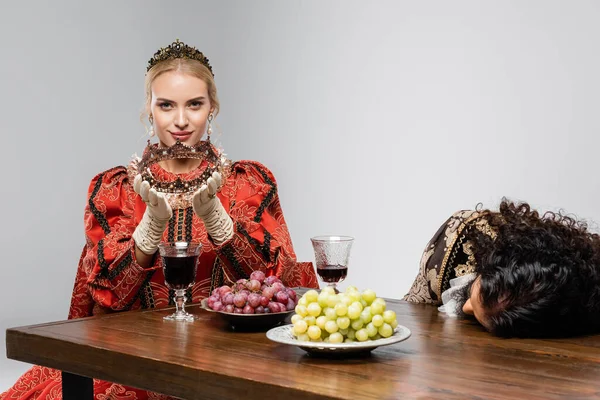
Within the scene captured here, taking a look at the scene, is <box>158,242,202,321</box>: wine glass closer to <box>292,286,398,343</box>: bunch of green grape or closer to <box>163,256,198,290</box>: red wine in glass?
<box>163,256,198,290</box>: red wine in glass

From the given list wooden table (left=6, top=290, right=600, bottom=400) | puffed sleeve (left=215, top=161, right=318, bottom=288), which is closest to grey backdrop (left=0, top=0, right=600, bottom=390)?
puffed sleeve (left=215, top=161, right=318, bottom=288)

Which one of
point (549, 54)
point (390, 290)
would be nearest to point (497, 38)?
point (549, 54)

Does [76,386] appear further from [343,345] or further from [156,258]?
[343,345]

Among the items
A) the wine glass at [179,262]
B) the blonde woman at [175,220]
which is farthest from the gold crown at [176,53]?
the wine glass at [179,262]

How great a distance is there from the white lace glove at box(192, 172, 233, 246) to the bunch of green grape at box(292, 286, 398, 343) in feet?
2.39

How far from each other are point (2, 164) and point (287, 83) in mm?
1900

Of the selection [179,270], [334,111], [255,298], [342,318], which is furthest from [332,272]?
[334,111]

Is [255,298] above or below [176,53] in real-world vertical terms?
below

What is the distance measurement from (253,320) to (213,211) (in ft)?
1.90

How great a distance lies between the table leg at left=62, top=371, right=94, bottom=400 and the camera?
2.05m

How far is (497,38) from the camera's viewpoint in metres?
4.68

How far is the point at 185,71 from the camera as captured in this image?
2.85m

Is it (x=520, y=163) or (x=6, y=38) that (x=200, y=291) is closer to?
(x=520, y=163)

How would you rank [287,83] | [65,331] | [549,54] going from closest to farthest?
[65,331] → [549,54] → [287,83]
